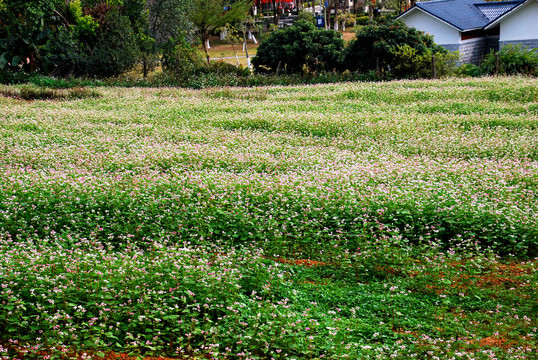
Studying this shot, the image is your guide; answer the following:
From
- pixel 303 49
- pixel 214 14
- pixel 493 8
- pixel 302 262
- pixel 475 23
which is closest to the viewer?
pixel 302 262

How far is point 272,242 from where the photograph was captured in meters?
8.10

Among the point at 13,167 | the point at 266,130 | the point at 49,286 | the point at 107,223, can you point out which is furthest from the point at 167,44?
the point at 49,286

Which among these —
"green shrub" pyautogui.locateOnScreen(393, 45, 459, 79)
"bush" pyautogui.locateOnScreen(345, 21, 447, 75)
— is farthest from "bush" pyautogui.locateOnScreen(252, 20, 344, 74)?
"green shrub" pyautogui.locateOnScreen(393, 45, 459, 79)

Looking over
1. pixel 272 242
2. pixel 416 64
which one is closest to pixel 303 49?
pixel 416 64

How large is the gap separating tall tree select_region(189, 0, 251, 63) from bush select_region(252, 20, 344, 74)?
2500cm

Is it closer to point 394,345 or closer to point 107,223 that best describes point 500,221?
point 394,345

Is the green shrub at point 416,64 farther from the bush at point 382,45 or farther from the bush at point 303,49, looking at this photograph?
the bush at point 303,49

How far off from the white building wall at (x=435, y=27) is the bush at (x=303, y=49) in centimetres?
1676

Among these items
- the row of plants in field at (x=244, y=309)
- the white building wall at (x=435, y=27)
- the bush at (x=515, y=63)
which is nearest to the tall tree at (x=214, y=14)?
the white building wall at (x=435, y=27)

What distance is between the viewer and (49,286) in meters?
5.80

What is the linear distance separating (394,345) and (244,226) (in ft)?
11.8

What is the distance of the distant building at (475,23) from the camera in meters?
41.9

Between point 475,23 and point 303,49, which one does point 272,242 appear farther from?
point 475,23

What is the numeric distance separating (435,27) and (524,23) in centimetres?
697
